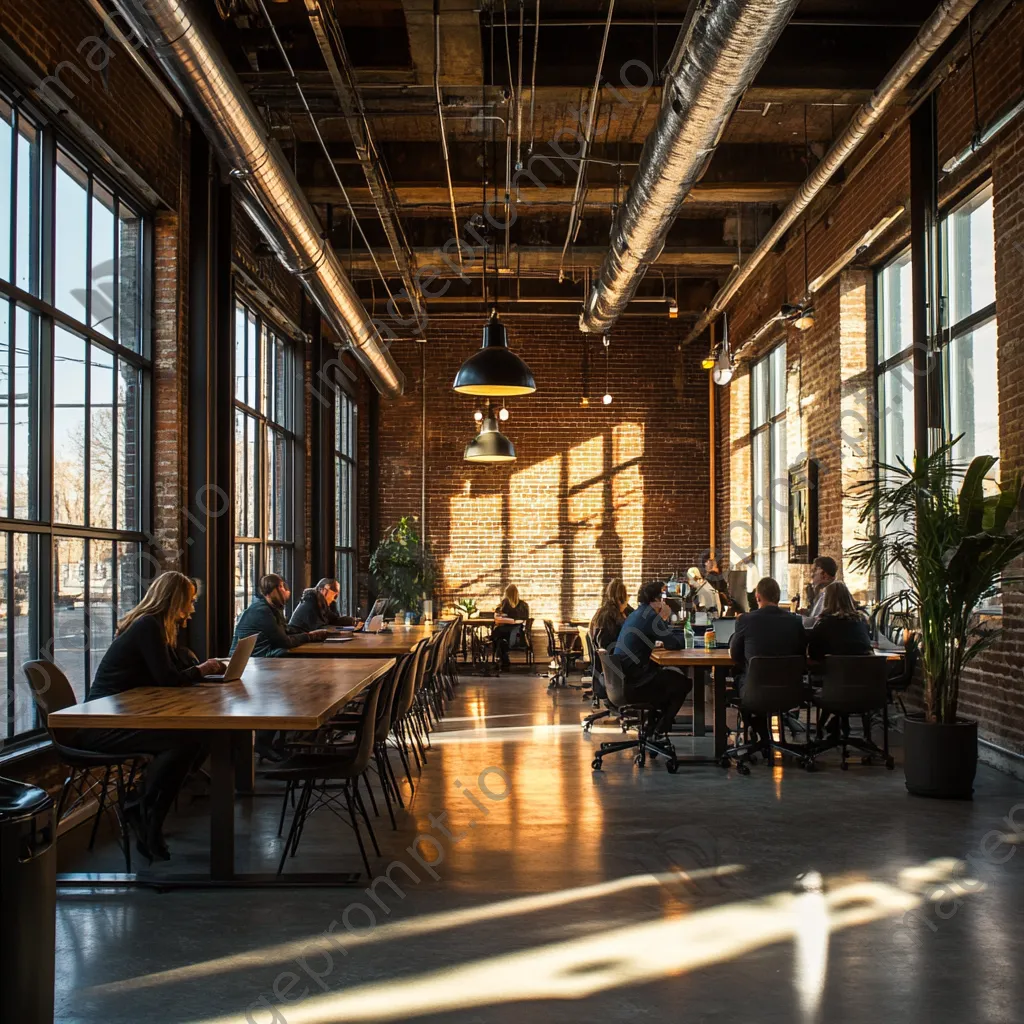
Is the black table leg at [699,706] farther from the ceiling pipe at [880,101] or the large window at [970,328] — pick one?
the ceiling pipe at [880,101]

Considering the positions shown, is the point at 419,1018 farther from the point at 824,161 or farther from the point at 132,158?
the point at 824,161

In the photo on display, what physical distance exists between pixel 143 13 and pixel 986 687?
6649 mm

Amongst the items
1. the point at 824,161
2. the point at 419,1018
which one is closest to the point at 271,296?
the point at 824,161

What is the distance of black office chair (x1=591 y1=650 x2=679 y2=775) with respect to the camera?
7.74 metres

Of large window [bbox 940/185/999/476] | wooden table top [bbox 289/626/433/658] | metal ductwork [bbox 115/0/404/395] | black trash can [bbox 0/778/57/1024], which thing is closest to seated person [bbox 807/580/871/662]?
large window [bbox 940/185/999/476]

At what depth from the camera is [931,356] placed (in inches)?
344

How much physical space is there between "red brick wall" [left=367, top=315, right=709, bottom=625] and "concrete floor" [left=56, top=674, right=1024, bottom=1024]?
1010 centimetres

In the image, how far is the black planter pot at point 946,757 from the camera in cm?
658

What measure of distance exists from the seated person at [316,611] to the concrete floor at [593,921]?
11.2 ft

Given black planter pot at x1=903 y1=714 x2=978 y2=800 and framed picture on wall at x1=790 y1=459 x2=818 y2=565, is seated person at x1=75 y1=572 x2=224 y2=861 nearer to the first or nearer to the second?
black planter pot at x1=903 y1=714 x2=978 y2=800

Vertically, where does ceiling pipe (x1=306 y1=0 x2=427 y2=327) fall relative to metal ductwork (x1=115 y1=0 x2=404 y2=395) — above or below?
above

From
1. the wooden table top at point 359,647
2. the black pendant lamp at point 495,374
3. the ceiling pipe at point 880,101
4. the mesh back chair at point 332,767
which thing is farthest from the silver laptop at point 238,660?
the ceiling pipe at point 880,101

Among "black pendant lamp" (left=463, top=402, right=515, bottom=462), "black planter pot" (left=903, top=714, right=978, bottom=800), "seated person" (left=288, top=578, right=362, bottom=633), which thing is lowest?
"black planter pot" (left=903, top=714, right=978, bottom=800)

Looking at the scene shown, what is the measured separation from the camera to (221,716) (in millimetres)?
4516
